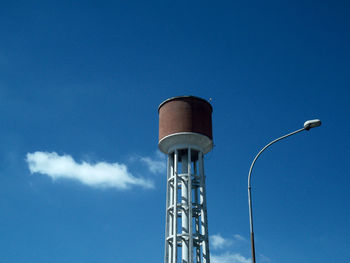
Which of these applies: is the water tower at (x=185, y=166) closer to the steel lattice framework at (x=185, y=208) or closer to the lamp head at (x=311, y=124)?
the steel lattice framework at (x=185, y=208)

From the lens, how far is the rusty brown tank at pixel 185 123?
34.4m

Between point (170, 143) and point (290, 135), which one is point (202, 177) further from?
point (290, 135)

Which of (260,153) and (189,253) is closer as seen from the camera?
(260,153)

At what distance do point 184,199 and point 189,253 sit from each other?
165 inches

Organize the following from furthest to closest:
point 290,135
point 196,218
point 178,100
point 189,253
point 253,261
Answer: point 178,100 → point 196,218 → point 189,253 → point 290,135 → point 253,261

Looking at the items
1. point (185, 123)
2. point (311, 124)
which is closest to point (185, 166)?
point (185, 123)

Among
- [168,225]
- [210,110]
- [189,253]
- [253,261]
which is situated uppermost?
[210,110]

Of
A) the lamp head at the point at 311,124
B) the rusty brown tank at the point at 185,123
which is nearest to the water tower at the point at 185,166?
the rusty brown tank at the point at 185,123

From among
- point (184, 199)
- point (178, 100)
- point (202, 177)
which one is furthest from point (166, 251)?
point (178, 100)

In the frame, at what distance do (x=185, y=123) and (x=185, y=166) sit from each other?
140 inches

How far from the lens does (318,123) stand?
721 inches

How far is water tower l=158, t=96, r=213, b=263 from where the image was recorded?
32.1m

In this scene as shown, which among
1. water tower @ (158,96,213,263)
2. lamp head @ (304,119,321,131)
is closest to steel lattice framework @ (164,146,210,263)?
water tower @ (158,96,213,263)

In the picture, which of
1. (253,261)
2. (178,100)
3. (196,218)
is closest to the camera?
(253,261)
